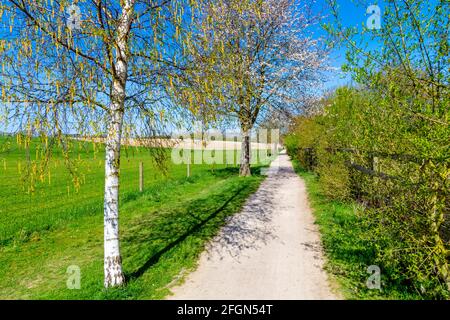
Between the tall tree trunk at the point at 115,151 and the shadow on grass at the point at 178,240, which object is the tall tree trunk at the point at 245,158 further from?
the tall tree trunk at the point at 115,151

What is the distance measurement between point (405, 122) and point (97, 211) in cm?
896

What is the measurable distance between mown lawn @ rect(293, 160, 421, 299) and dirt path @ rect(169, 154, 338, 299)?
221mm

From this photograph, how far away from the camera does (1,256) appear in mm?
6004

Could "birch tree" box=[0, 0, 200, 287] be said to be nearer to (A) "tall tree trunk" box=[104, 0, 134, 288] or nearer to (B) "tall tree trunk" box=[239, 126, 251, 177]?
(A) "tall tree trunk" box=[104, 0, 134, 288]

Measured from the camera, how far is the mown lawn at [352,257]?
415cm

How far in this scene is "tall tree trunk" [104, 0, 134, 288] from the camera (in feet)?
12.8

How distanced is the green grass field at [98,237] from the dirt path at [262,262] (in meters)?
0.41

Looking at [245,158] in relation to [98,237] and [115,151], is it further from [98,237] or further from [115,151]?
[115,151]

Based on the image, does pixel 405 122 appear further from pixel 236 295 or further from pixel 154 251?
pixel 154 251

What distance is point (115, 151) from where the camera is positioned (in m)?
4.08

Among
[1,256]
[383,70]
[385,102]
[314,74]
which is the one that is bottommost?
[1,256]

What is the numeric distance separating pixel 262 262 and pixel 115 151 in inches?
127

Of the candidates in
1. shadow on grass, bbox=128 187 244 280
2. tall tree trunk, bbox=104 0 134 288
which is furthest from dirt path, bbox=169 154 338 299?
tall tree trunk, bbox=104 0 134 288

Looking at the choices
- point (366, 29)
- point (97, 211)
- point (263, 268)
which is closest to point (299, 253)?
point (263, 268)
